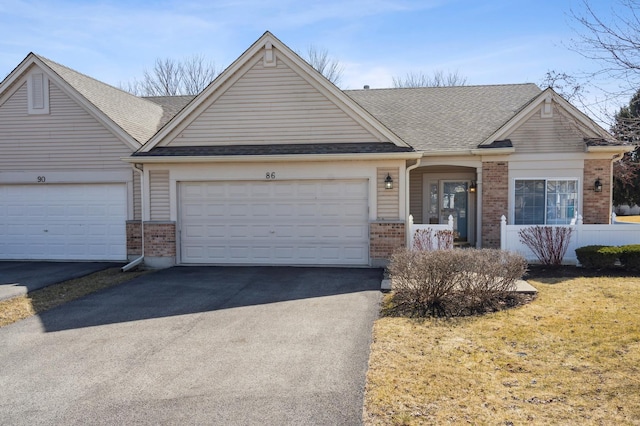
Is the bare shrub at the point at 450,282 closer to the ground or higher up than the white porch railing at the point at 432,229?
closer to the ground

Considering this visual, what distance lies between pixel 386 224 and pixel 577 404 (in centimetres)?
797

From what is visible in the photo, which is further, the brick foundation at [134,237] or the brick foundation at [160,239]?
the brick foundation at [134,237]

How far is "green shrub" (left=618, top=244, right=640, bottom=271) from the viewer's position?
426 inches

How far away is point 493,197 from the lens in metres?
13.9

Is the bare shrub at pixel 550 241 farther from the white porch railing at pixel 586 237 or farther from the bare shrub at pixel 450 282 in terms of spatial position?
the bare shrub at pixel 450 282

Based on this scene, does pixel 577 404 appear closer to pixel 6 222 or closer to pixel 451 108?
pixel 451 108

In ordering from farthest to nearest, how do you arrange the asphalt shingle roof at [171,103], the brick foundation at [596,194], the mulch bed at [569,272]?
the asphalt shingle roof at [171,103] < the brick foundation at [596,194] < the mulch bed at [569,272]

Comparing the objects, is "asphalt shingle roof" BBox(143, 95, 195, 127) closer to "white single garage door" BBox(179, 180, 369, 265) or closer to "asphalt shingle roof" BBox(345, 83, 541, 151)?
"white single garage door" BBox(179, 180, 369, 265)

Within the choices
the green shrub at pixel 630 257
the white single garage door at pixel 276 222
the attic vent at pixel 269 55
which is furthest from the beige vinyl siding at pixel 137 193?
the green shrub at pixel 630 257

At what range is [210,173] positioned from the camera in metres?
12.9

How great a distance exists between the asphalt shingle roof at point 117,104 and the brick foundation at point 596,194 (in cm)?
1337

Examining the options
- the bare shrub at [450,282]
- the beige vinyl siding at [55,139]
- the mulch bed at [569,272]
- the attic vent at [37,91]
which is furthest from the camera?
the attic vent at [37,91]

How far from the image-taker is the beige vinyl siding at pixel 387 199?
12.3 m

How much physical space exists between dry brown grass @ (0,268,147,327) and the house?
1.49 meters
